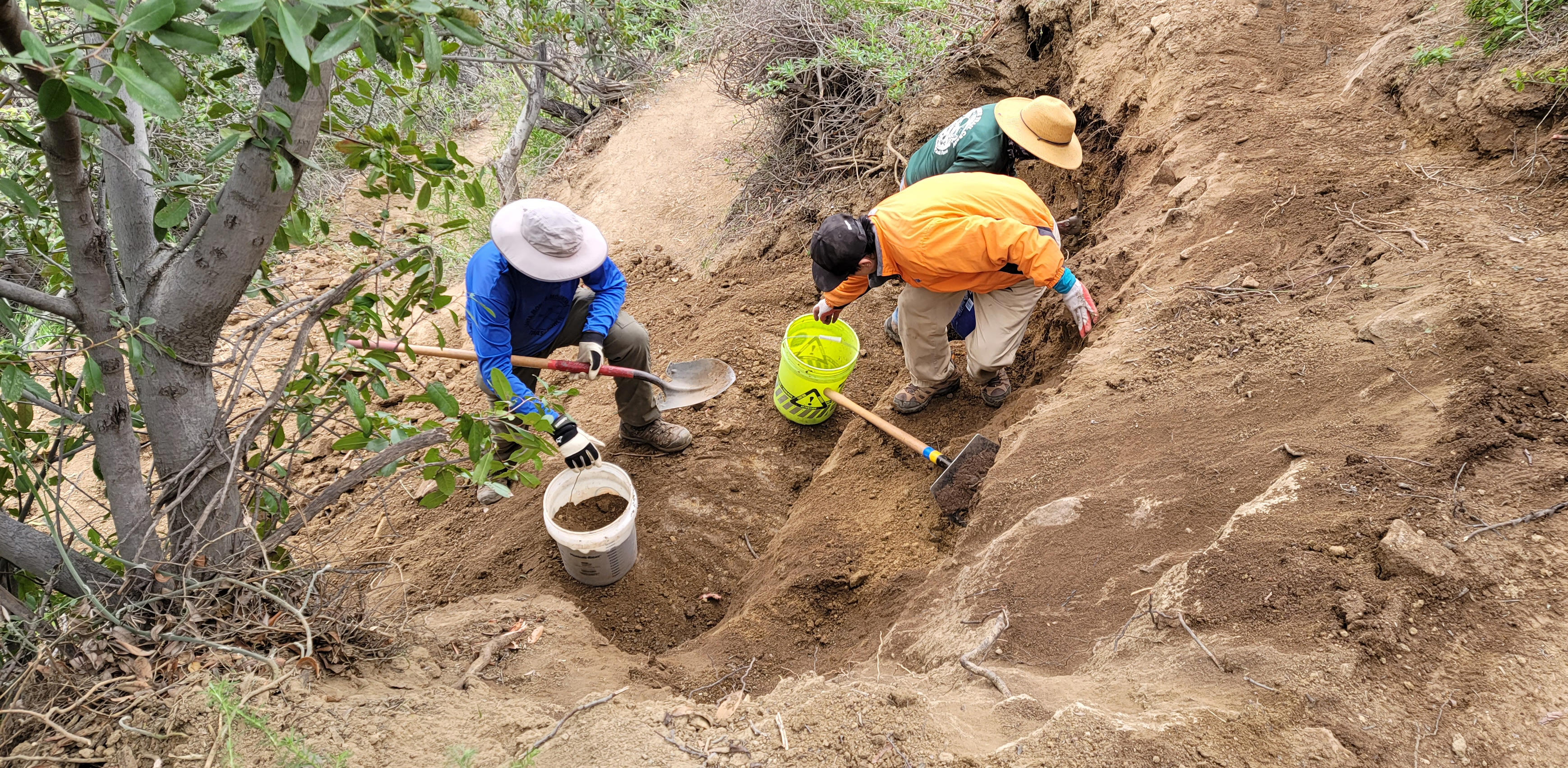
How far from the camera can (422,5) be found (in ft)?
4.03

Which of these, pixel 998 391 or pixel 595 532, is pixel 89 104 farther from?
pixel 998 391

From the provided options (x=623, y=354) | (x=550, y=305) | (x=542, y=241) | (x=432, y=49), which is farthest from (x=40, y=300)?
(x=623, y=354)

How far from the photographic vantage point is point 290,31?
106 centimetres

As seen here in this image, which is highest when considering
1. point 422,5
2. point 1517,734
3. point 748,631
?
point 422,5

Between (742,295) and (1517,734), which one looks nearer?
(1517,734)

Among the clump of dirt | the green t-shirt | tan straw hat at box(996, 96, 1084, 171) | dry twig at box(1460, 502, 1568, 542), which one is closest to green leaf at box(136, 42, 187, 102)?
the clump of dirt

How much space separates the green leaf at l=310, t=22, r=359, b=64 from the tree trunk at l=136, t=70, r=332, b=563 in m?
0.38

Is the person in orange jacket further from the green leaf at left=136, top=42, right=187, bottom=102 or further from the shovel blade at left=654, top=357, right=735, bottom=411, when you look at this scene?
the green leaf at left=136, top=42, right=187, bottom=102

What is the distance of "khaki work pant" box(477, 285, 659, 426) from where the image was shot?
3.87 metres

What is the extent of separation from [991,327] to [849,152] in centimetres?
266

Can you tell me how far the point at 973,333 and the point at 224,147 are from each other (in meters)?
3.18

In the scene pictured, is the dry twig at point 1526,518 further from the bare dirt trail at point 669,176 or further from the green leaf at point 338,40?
the bare dirt trail at point 669,176

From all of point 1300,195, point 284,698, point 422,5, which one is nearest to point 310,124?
point 422,5

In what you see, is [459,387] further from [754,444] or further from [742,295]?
[754,444]
